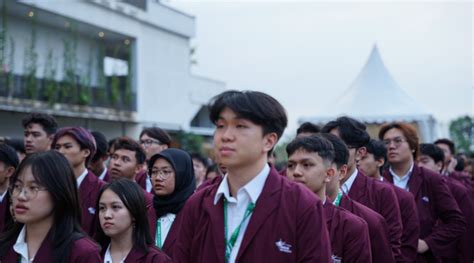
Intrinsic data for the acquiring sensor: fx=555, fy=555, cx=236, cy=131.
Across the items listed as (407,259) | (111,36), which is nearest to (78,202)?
(407,259)

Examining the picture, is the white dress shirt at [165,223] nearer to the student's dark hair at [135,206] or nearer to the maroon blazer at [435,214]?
the student's dark hair at [135,206]

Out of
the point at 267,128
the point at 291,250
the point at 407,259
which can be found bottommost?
the point at 407,259

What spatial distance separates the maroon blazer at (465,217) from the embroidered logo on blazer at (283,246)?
13.4ft

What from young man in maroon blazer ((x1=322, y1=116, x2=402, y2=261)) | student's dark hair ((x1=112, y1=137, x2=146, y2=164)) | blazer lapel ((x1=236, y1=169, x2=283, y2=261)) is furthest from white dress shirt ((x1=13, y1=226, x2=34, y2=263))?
student's dark hair ((x1=112, y1=137, x2=146, y2=164))

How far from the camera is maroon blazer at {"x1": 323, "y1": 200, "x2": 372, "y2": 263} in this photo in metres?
3.50

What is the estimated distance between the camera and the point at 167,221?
4.46 metres

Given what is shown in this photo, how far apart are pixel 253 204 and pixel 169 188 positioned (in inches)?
86.7

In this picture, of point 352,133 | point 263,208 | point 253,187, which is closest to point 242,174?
point 253,187

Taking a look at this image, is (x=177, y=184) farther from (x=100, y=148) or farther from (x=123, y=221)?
(x=100, y=148)

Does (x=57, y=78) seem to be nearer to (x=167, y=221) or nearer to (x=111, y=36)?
(x=111, y=36)

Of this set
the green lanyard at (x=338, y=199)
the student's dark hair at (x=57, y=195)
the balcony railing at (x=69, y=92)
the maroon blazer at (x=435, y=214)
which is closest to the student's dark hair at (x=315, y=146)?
the green lanyard at (x=338, y=199)

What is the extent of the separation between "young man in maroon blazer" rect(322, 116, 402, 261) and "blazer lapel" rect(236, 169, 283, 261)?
6.77ft

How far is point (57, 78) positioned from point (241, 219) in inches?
715

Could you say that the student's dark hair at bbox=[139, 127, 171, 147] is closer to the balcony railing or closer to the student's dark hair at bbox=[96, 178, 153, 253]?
the student's dark hair at bbox=[96, 178, 153, 253]
